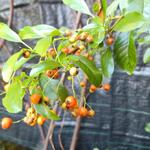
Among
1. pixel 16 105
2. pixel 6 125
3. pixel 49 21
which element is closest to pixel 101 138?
pixel 49 21

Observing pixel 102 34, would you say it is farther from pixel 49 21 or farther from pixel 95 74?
pixel 49 21

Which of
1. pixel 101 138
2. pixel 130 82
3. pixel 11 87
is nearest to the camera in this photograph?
pixel 11 87

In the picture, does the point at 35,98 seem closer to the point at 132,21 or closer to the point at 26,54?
the point at 26,54

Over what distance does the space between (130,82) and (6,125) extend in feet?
3.23

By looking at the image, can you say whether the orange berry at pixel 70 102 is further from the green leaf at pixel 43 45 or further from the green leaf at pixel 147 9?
the green leaf at pixel 147 9

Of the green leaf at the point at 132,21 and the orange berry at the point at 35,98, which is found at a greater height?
the green leaf at the point at 132,21

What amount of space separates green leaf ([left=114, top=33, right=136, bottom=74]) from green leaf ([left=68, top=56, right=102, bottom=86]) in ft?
0.15

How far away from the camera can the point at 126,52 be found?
0.57m

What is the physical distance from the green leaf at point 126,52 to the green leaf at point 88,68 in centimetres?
5

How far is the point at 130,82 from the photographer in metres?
1.56

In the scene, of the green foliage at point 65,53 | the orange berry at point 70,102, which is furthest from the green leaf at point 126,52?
the orange berry at point 70,102

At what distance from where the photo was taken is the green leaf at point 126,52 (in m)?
0.57

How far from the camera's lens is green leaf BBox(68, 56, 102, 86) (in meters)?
0.53

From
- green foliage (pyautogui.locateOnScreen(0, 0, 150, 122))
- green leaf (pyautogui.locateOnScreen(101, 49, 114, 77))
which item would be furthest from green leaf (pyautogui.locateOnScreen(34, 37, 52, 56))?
green leaf (pyautogui.locateOnScreen(101, 49, 114, 77))
